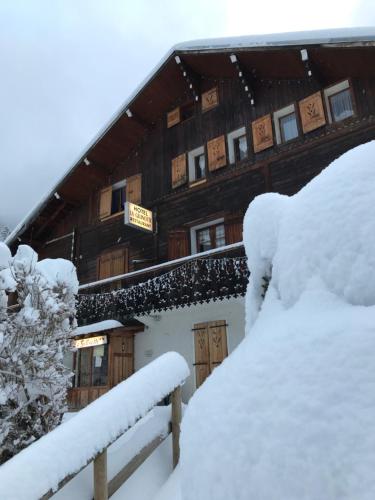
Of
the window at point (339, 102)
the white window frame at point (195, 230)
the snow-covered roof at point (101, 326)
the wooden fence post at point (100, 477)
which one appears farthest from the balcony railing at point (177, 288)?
the wooden fence post at point (100, 477)

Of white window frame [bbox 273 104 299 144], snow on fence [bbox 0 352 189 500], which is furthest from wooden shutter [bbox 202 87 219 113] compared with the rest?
snow on fence [bbox 0 352 189 500]

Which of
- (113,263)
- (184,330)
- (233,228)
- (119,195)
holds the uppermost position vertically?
A: (119,195)

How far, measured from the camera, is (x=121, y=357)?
500 inches

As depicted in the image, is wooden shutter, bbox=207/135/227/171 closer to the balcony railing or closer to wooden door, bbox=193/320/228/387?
the balcony railing

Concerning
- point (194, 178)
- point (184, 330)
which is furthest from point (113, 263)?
point (184, 330)

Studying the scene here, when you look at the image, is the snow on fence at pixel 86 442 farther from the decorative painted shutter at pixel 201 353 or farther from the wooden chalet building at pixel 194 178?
the decorative painted shutter at pixel 201 353

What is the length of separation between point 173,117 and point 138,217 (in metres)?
4.53

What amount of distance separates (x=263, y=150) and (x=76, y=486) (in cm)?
1076

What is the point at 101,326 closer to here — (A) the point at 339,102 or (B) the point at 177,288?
(B) the point at 177,288

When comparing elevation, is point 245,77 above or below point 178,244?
above

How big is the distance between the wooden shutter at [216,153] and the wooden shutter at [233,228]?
1.99m

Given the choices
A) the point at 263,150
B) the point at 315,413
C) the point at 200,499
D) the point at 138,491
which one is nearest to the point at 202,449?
the point at 200,499

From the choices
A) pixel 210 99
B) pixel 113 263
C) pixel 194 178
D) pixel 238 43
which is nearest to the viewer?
pixel 238 43

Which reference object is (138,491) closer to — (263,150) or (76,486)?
(76,486)
